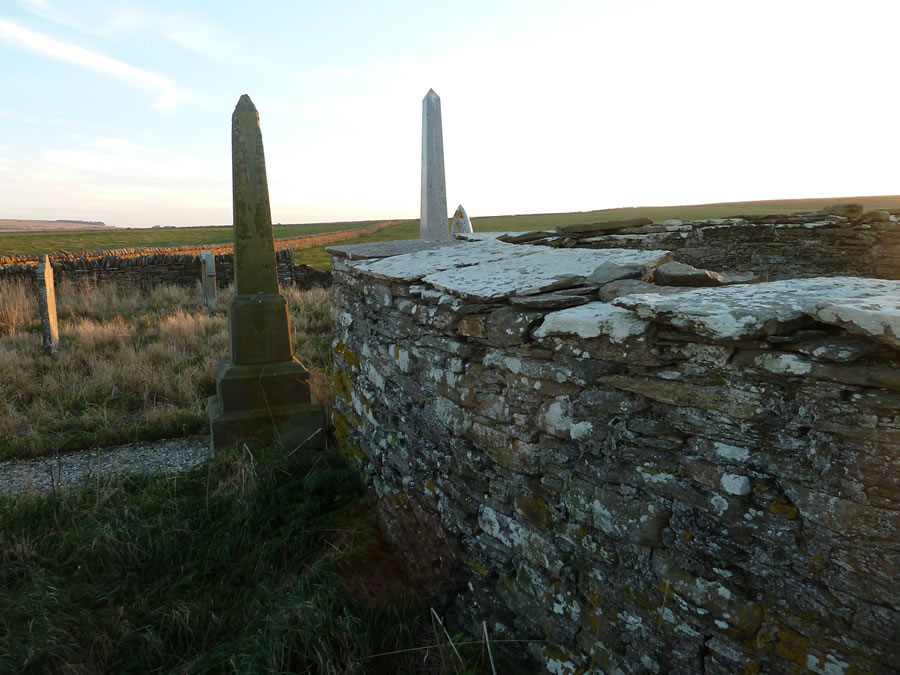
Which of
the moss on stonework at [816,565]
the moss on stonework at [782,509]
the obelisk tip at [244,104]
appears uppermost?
the obelisk tip at [244,104]

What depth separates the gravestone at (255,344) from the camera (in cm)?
528

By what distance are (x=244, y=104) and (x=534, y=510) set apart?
15.6 feet

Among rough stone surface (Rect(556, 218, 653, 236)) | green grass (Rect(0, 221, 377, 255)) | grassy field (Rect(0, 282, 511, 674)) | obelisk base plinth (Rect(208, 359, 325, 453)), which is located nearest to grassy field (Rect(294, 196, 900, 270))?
green grass (Rect(0, 221, 377, 255))

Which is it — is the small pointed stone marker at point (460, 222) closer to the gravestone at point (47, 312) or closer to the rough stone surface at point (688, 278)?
the rough stone surface at point (688, 278)

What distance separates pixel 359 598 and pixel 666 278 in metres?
2.35

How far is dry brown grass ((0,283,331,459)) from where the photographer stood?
6.07m

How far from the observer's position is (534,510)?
2.46m

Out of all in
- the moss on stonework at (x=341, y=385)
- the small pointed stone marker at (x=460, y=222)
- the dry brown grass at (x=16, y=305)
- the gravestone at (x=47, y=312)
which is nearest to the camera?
the moss on stonework at (x=341, y=385)

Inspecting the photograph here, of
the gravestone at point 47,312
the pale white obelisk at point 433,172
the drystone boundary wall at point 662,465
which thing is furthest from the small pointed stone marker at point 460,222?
the gravestone at point 47,312

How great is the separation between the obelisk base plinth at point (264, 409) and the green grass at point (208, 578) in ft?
1.73

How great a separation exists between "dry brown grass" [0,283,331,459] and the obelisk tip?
2.64m

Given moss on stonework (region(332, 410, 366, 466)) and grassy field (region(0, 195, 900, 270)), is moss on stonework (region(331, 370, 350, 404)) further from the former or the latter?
grassy field (region(0, 195, 900, 270))

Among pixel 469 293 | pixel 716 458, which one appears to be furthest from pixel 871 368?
pixel 469 293

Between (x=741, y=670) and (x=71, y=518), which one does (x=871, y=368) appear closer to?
(x=741, y=670)
